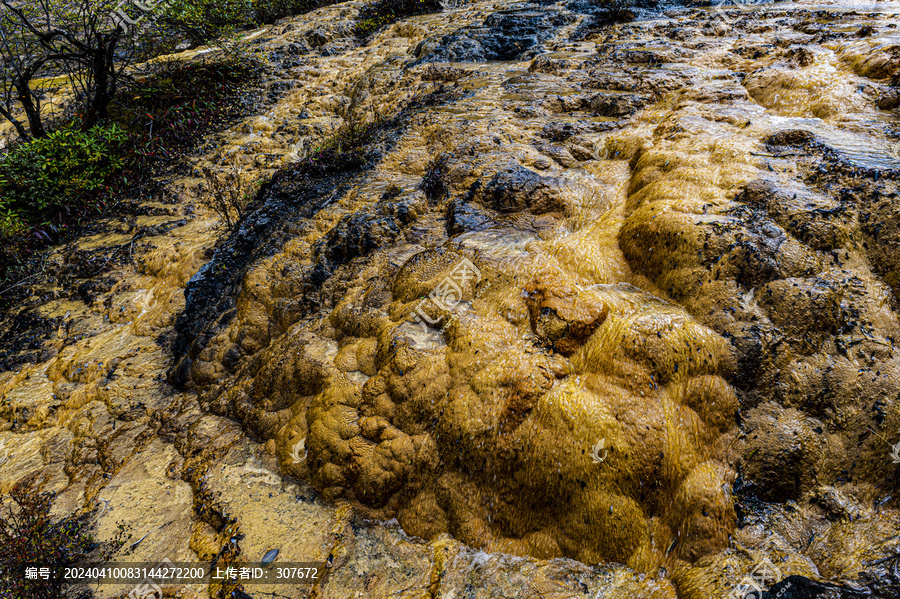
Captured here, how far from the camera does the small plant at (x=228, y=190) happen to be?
6859 mm

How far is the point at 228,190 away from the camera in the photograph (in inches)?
291

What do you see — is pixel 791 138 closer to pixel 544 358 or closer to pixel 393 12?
pixel 544 358

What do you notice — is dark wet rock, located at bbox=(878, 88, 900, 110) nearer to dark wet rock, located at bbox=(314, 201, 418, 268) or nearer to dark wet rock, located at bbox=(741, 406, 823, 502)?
dark wet rock, located at bbox=(741, 406, 823, 502)

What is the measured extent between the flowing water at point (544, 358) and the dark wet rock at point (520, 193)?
0.03 meters

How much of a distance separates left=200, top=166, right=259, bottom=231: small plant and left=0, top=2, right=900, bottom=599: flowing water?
4.22ft

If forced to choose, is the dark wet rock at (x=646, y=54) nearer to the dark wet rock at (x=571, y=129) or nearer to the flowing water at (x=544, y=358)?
the flowing water at (x=544, y=358)

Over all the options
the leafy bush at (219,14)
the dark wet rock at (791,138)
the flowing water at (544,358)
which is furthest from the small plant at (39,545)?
the leafy bush at (219,14)

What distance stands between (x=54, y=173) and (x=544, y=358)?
962 cm

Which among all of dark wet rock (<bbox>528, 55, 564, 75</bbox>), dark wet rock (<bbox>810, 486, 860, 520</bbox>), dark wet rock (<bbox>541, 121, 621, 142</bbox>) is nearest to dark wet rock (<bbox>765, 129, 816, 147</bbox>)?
dark wet rock (<bbox>541, 121, 621, 142</bbox>)

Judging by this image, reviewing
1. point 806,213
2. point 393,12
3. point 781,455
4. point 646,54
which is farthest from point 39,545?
point 393,12

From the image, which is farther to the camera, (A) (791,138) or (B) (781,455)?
(A) (791,138)

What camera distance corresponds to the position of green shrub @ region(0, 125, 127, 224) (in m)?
6.95

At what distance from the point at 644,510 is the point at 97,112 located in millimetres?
11703

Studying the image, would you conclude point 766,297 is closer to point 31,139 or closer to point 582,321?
point 582,321
